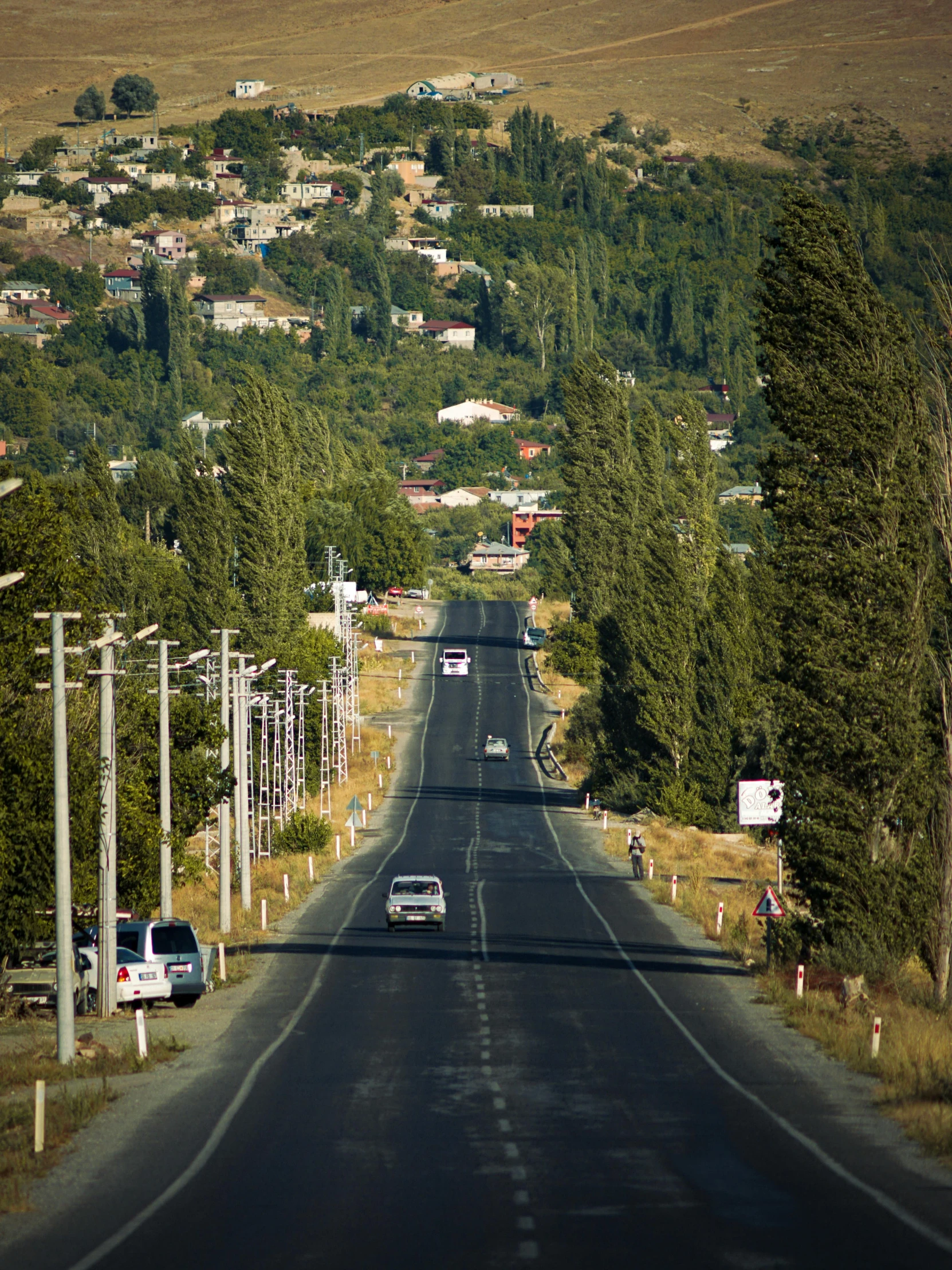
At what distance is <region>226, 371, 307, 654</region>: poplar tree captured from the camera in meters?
101

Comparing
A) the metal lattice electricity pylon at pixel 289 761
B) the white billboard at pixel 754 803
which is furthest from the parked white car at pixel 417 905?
the metal lattice electricity pylon at pixel 289 761

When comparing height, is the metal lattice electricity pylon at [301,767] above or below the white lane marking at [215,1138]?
below

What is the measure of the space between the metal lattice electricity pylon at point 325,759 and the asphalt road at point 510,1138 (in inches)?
1614

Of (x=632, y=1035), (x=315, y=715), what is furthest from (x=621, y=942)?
(x=315, y=715)

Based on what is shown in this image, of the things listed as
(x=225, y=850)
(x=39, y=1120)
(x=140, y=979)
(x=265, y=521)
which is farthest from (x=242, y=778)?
(x=265, y=521)

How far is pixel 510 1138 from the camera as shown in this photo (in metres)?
20.8

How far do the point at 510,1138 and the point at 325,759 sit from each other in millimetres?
73231

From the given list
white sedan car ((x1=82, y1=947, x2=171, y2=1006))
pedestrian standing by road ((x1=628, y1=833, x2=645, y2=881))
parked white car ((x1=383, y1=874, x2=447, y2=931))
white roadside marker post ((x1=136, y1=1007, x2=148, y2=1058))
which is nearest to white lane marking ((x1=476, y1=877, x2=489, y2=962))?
parked white car ((x1=383, y1=874, x2=447, y2=931))

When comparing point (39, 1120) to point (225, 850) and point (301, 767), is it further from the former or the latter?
point (301, 767)

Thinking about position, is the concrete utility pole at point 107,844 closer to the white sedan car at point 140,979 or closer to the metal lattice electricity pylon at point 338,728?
the white sedan car at point 140,979

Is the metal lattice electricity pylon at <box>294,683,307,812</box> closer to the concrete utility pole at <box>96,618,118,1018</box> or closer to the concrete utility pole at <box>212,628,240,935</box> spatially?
the concrete utility pole at <box>212,628,240,935</box>

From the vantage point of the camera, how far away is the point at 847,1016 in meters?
30.6

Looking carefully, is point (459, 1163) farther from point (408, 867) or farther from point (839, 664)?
point (408, 867)

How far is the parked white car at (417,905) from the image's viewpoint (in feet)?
157
